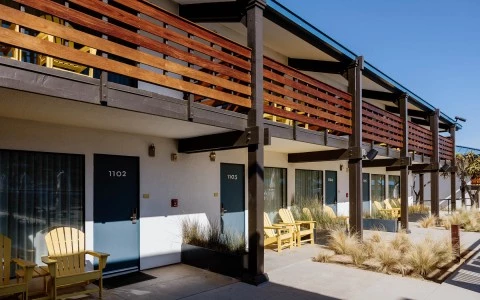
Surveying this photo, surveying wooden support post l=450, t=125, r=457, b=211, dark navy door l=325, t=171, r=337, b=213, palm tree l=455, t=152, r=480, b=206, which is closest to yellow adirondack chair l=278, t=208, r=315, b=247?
dark navy door l=325, t=171, r=337, b=213

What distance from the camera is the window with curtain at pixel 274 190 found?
10812 millimetres

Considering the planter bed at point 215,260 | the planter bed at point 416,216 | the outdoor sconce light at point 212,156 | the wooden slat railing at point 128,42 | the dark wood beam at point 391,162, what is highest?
the wooden slat railing at point 128,42

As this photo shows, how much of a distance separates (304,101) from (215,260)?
12.9 feet

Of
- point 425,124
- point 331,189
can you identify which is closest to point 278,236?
point 331,189

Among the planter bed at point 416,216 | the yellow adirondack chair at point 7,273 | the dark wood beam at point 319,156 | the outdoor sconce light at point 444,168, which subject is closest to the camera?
the yellow adirondack chair at point 7,273

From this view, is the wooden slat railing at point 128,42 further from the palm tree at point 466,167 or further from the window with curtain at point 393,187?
the palm tree at point 466,167

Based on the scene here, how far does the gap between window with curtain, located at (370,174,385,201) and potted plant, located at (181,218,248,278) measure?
38.4ft

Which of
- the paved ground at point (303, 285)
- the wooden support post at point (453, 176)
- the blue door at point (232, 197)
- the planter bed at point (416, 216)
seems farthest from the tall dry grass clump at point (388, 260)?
the wooden support post at point (453, 176)

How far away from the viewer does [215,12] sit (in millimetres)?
7500

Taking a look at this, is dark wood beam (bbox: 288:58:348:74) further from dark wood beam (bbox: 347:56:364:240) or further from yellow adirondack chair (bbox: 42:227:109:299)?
yellow adirondack chair (bbox: 42:227:109:299)

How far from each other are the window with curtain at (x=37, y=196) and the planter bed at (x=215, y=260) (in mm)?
2262

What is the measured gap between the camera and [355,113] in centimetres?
967

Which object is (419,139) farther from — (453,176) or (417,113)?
(453,176)

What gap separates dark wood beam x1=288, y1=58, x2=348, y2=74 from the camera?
10129mm
